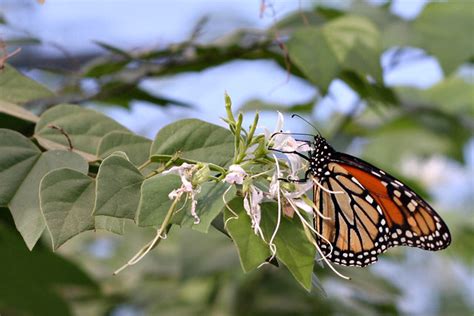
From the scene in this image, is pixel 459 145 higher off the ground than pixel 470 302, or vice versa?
pixel 459 145

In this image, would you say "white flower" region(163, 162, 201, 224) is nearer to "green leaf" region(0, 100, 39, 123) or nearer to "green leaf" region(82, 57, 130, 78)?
"green leaf" region(0, 100, 39, 123)

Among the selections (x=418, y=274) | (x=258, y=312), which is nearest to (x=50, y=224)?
(x=258, y=312)

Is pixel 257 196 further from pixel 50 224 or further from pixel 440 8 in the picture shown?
pixel 440 8

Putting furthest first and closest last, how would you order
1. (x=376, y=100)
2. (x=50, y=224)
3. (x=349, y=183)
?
(x=376, y=100) < (x=349, y=183) < (x=50, y=224)

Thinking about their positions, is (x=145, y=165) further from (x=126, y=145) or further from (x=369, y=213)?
(x=369, y=213)

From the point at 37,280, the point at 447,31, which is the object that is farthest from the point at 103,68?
the point at 447,31

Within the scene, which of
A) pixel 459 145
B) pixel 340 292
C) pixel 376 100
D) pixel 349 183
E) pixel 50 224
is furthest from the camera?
pixel 459 145
